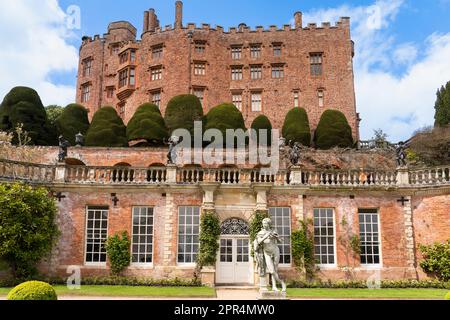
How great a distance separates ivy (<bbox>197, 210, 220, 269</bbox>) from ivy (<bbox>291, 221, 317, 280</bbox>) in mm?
3242

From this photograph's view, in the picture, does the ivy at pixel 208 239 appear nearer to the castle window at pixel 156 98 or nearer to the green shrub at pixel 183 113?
the green shrub at pixel 183 113

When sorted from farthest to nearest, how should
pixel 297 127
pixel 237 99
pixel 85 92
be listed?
pixel 85 92, pixel 237 99, pixel 297 127

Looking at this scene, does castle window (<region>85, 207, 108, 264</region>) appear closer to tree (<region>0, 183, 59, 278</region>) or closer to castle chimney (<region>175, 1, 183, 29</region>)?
tree (<region>0, 183, 59, 278</region>)

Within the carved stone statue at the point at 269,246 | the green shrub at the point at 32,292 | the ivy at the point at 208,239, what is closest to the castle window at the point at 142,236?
the ivy at the point at 208,239

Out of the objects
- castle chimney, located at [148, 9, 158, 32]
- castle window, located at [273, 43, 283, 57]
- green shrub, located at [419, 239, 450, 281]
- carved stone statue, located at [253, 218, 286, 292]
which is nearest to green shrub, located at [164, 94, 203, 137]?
castle window, located at [273, 43, 283, 57]

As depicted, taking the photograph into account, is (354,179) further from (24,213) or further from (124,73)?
(124,73)

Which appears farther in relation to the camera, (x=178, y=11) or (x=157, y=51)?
(x=178, y=11)

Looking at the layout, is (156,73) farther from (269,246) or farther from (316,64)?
(269,246)

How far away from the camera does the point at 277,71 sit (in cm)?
3909

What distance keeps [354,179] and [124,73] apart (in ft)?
90.3

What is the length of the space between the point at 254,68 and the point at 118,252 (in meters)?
24.6

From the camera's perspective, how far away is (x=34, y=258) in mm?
17438

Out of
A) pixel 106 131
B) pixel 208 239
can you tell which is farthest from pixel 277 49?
pixel 208 239

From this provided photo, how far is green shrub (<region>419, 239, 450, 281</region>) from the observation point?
60.4ft
